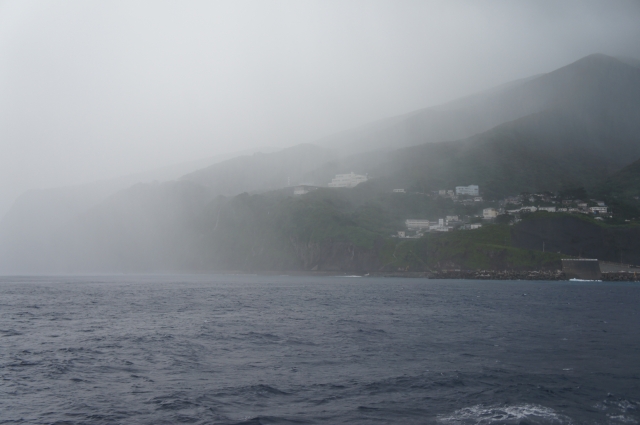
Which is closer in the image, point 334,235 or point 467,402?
point 467,402

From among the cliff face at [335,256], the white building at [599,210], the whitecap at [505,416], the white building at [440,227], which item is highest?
the white building at [599,210]

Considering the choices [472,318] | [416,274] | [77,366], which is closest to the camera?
[77,366]

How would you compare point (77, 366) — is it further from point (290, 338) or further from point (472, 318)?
point (472, 318)

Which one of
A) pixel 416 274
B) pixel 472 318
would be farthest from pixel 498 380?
pixel 416 274

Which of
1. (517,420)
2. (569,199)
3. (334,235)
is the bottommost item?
(517,420)

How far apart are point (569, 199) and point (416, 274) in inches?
3610

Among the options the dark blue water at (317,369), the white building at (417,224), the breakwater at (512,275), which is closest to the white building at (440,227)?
the white building at (417,224)

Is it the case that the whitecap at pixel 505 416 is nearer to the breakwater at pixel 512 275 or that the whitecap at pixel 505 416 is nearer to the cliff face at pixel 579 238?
the breakwater at pixel 512 275

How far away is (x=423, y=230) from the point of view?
186 m

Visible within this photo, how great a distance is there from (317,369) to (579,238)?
140m

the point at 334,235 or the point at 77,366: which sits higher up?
the point at 334,235

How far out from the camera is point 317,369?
23.2 m

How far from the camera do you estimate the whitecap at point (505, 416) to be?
52.6ft

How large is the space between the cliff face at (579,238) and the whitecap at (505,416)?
449ft
